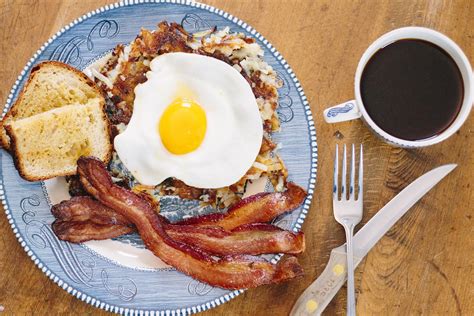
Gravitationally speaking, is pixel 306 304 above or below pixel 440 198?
below

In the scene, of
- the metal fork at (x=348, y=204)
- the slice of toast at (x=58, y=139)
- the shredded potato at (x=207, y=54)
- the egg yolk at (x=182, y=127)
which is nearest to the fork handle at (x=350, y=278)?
the metal fork at (x=348, y=204)

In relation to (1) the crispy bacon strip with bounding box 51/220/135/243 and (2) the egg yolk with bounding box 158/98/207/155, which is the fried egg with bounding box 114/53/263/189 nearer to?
(2) the egg yolk with bounding box 158/98/207/155

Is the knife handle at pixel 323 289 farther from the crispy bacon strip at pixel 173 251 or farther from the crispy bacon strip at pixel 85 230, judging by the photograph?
the crispy bacon strip at pixel 85 230

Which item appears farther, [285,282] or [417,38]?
[285,282]

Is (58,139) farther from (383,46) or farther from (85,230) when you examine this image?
(383,46)

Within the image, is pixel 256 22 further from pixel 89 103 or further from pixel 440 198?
pixel 440 198

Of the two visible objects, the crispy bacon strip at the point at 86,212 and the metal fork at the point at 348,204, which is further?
the metal fork at the point at 348,204

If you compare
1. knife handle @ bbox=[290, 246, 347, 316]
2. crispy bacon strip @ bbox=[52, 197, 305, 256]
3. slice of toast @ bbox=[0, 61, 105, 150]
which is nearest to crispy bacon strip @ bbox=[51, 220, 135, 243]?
crispy bacon strip @ bbox=[52, 197, 305, 256]

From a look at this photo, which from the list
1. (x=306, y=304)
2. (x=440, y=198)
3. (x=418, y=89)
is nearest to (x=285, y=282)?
(x=306, y=304)
